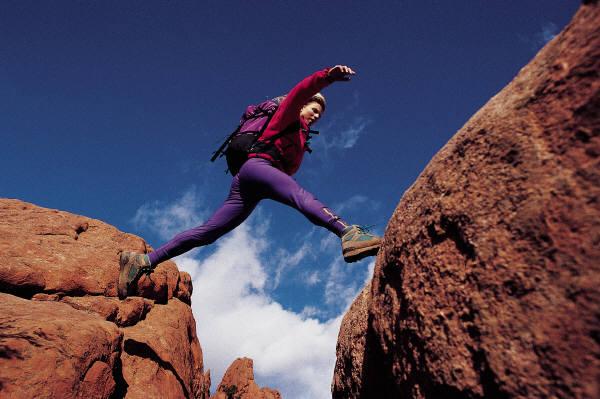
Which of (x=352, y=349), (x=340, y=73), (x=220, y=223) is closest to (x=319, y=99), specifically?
(x=340, y=73)

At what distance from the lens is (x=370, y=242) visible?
385 centimetres

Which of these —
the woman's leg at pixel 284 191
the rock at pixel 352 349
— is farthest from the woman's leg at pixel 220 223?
the rock at pixel 352 349

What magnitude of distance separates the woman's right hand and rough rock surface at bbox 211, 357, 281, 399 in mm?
41206

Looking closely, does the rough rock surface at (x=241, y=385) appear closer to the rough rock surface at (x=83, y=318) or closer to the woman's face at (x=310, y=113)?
the rough rock surface at (x=83, y=318)

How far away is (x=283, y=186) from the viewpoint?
189 inches

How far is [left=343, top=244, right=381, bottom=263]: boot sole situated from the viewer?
3.84m

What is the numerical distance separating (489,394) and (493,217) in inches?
36.8

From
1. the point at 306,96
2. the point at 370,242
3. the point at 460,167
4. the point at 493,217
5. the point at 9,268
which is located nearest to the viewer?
the point at 493,217

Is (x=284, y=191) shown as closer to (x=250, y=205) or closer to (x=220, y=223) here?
(x=250, y=205)

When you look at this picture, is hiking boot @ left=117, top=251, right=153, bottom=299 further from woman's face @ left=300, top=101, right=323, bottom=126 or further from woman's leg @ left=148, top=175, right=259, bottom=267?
woman's face @ left=300, top=101, right=323, bottom=126

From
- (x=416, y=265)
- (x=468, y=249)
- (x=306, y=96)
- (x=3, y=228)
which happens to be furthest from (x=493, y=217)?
(x=3, y=228)

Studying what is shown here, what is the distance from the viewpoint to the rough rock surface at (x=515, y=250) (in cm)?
167

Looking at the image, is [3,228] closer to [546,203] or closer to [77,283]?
[77,283]

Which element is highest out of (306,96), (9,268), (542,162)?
(306,96)
